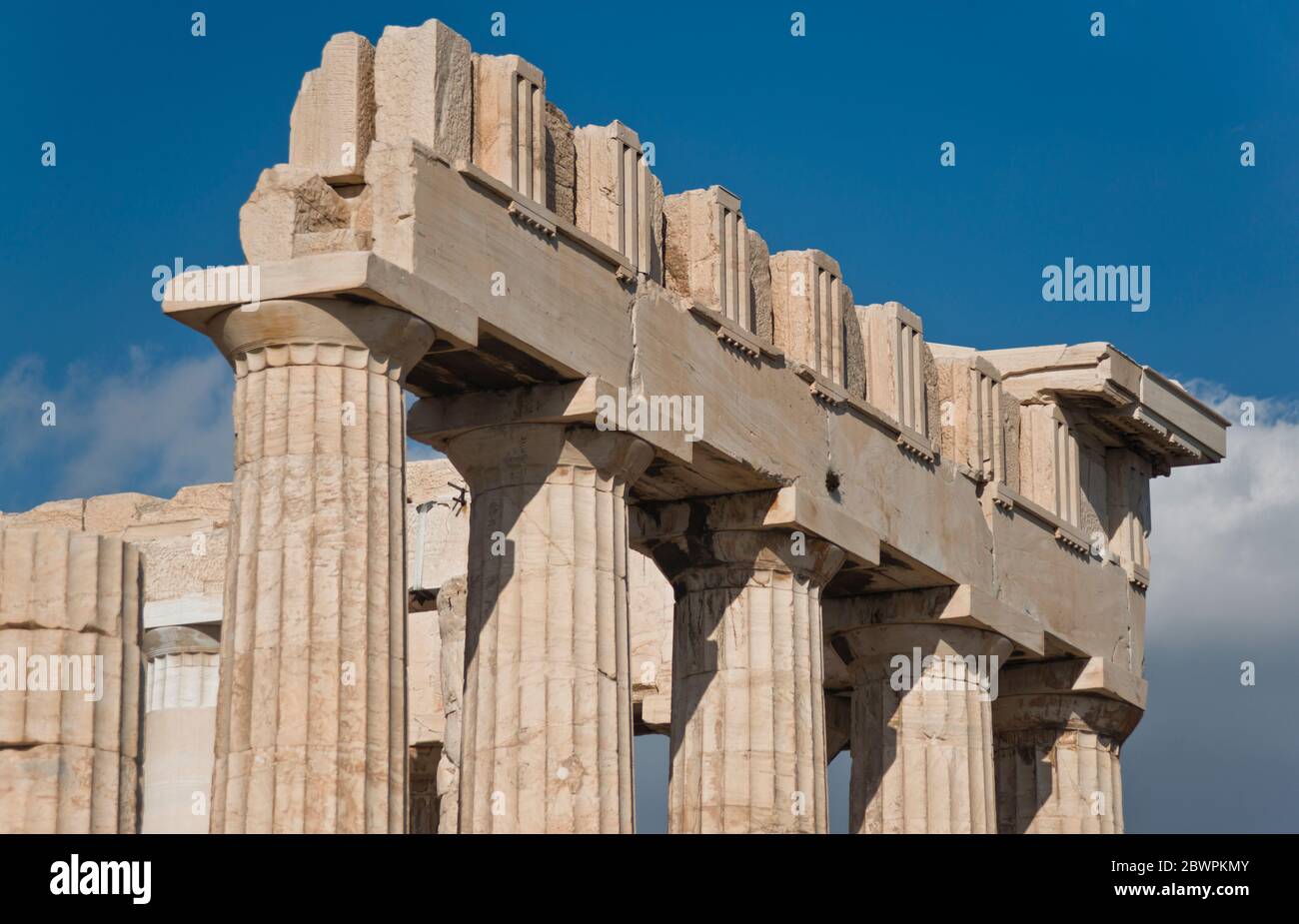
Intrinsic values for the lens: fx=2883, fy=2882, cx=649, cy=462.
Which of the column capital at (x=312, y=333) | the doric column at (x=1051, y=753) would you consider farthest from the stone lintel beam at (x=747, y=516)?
the doric column at (x=1051, y=753)

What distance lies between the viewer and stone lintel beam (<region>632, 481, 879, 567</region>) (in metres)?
27.0

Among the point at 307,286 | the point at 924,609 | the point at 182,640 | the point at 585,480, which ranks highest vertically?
the point at 307,286

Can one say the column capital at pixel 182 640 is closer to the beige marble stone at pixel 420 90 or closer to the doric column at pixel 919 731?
the doric column at pixel 919 731

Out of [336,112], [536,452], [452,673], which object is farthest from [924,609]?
[336,112]

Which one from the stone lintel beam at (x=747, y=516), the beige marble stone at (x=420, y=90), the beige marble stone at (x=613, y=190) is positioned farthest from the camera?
the stone lintel beam at (x=747, y=516)

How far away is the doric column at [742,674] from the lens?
2678cm

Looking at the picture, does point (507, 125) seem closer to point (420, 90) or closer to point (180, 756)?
point (420, 90)

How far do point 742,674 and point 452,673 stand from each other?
6134 mm

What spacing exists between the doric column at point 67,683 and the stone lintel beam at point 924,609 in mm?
11357

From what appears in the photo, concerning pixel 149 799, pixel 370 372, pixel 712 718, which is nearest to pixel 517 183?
pixel 370 372

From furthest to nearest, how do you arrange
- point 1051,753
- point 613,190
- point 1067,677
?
point 1051,753 → point 1067,677 → point 613,190

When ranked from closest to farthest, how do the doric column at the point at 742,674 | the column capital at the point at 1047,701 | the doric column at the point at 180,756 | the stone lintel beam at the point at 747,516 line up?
the doric column at the point at 742,674, the stone lintel beam at the point at 747,516, the doric column at the point at 180,756, the column capital at the point at 1047,701

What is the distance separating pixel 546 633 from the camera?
23.7 m

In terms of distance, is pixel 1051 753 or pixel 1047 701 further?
pixel 1051 753
